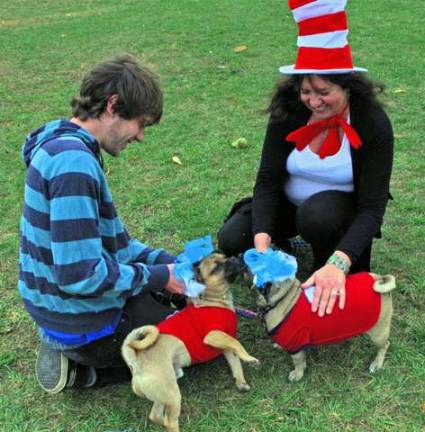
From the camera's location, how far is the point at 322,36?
275 cm

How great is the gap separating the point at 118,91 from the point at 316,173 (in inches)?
53.4

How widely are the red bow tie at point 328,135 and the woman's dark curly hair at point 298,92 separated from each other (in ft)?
0.46

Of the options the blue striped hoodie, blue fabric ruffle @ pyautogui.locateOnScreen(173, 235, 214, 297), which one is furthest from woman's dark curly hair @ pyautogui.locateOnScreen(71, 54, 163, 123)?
blue fabric ruffle @ pyautogui.locateOnScreen(173, 235, 214, 297)

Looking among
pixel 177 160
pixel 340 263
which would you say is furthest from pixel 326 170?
pixel 177 160

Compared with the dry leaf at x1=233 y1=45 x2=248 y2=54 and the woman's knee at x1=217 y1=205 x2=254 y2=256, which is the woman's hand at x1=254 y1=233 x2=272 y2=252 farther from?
the dry leaf at x1=233 y1=45 x2=248 y2=54

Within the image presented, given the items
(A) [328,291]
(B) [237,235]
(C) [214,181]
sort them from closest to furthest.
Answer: (A) [328,291] < (B) [237,235] < (C) [214,181]

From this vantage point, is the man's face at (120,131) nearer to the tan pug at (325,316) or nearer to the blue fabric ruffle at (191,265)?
the blue fabric ruffle at (191,265)

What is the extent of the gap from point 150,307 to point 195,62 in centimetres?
666

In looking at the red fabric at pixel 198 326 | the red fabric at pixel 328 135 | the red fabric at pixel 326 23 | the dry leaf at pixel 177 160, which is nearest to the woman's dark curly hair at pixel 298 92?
the red fabric at pixel 328 135

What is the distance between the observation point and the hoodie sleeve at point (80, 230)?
2.41 m

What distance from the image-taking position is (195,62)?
29.8ft

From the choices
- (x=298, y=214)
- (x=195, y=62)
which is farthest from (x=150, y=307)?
(x=195, y=62)

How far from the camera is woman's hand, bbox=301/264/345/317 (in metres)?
2.80

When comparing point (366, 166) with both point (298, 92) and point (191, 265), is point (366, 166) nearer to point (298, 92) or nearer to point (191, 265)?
point (298, 92)
